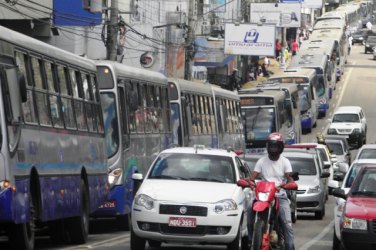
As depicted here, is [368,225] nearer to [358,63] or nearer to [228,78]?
[228,78]

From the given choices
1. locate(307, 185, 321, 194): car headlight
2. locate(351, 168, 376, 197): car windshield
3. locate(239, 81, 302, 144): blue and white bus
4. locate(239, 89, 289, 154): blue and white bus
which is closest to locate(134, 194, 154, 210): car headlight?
locate(351, 168, 376, 197): car windshield

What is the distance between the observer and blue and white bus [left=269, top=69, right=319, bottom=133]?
214 ft

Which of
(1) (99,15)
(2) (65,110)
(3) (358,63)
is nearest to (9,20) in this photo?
(1) (99,15)

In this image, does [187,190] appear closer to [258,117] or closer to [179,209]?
[179,209]

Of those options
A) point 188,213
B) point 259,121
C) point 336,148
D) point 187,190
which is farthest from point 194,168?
point 336,148

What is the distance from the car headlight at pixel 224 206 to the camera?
17.0 metres

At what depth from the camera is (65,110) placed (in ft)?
62.1

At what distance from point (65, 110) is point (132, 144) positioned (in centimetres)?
561

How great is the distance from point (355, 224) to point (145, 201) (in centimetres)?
300

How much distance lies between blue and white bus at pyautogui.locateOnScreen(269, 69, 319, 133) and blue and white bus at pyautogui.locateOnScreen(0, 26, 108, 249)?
42652mm

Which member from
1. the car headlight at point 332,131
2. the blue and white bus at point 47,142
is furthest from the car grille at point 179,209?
the car headlight at point 332,131

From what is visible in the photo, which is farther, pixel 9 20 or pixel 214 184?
pixel 9 20

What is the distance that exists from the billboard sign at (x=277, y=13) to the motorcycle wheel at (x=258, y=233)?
69.7 metres

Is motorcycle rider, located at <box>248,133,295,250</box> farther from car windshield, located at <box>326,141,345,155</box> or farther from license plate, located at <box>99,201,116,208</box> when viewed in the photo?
car windshield, located at <box>326,141,345,155</box>
